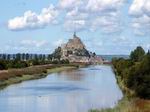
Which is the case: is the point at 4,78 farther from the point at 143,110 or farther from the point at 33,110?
the point at 143,110

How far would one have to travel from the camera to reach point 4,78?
75.2 metres

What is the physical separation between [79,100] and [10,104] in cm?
762

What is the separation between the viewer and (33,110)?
39594 mm

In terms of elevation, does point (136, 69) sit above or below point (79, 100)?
above

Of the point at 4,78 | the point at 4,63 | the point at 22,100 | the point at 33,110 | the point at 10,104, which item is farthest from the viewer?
the point at 4,63

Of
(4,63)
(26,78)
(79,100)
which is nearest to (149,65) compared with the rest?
(79,100)

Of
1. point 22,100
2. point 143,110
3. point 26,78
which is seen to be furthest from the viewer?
point 26,78

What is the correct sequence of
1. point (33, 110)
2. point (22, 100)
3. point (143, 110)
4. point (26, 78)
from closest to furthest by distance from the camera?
point (143, 110) < point (33, 110) < point (22, 100) < point (26, 78)

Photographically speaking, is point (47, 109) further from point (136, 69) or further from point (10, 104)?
point (136, 69)

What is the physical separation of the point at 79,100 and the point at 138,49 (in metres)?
65.3

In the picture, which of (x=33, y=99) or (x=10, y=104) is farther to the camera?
(x=33, y=99)

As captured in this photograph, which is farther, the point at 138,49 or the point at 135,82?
the point at 138,49

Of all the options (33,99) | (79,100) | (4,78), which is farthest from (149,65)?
(4,78)

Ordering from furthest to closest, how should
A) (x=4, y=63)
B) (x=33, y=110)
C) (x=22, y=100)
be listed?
(x=4, y=63), (x=22, y=100), (x=33, y=110)
